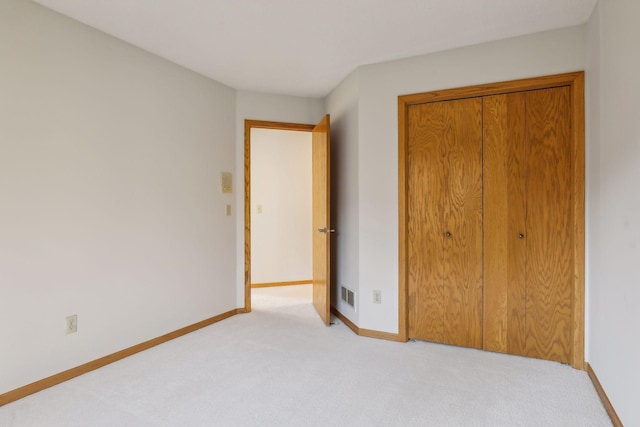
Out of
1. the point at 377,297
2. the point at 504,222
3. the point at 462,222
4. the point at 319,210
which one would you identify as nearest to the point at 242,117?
the point at 319,210

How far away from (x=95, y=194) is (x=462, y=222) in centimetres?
259

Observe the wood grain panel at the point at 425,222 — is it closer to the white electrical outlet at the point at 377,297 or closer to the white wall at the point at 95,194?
the white electrical outlet at the point at 377,297

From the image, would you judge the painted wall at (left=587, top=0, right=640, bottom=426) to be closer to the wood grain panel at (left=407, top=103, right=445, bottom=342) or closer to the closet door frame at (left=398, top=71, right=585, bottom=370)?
the closet door frame at (left=398, top=71, right=585, bottom=370)

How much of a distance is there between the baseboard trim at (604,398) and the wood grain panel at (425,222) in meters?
0.92

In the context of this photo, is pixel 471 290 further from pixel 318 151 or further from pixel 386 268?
pixel 318 151

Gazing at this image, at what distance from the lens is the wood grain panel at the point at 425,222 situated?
2.72 meters

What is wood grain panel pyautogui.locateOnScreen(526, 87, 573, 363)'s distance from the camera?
2.37 metres

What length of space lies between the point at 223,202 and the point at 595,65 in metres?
2.99

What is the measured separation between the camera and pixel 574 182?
7.59ft

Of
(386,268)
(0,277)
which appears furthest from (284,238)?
(0,277)

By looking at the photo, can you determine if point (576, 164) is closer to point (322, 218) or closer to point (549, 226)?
point (549, 226)

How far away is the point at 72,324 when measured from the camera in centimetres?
222

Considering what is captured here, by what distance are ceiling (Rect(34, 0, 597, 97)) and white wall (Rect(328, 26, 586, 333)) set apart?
0.35 feet

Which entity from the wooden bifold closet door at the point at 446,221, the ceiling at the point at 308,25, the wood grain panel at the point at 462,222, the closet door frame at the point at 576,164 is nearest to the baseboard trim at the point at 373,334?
the wooden bifold closet door at the point at 446,221
